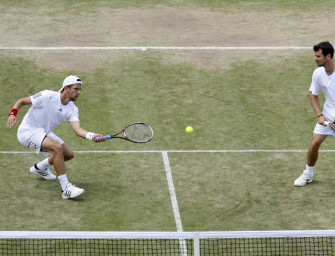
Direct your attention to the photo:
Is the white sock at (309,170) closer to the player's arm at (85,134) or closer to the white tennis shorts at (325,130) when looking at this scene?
the white tennis shorts at (325,130)

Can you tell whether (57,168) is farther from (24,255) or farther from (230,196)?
(230,196)

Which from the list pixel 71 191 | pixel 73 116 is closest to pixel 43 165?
pixel 71 191

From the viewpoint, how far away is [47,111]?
10992 millimetres

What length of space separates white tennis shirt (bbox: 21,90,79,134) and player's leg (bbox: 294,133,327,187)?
11.1 ft

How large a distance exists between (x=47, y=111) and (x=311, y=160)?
388cm

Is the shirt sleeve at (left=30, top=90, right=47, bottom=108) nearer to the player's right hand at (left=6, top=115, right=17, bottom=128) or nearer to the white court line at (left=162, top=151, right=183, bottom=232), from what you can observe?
the player's right hand at (left=6, top=115, right=17, bottom=128)

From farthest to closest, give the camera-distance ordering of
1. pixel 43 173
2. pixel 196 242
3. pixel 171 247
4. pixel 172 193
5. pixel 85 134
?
pixel 43 173 < pixel 172 193 < pixel 85 134 < pixel 171 247 < pixel 196 242

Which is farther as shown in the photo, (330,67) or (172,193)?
(172,193)

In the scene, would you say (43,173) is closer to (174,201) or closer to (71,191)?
(71,191)

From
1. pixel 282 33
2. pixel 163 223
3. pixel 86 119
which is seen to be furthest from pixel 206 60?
pixel 163 223

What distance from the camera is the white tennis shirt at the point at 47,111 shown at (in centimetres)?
1093

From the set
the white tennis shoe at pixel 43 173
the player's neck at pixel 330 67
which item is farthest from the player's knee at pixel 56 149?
the player's neck at pixel 330 67

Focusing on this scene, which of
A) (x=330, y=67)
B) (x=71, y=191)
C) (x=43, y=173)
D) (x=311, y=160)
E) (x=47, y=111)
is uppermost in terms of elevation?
(x=330, y=67)

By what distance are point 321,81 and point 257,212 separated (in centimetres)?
209
